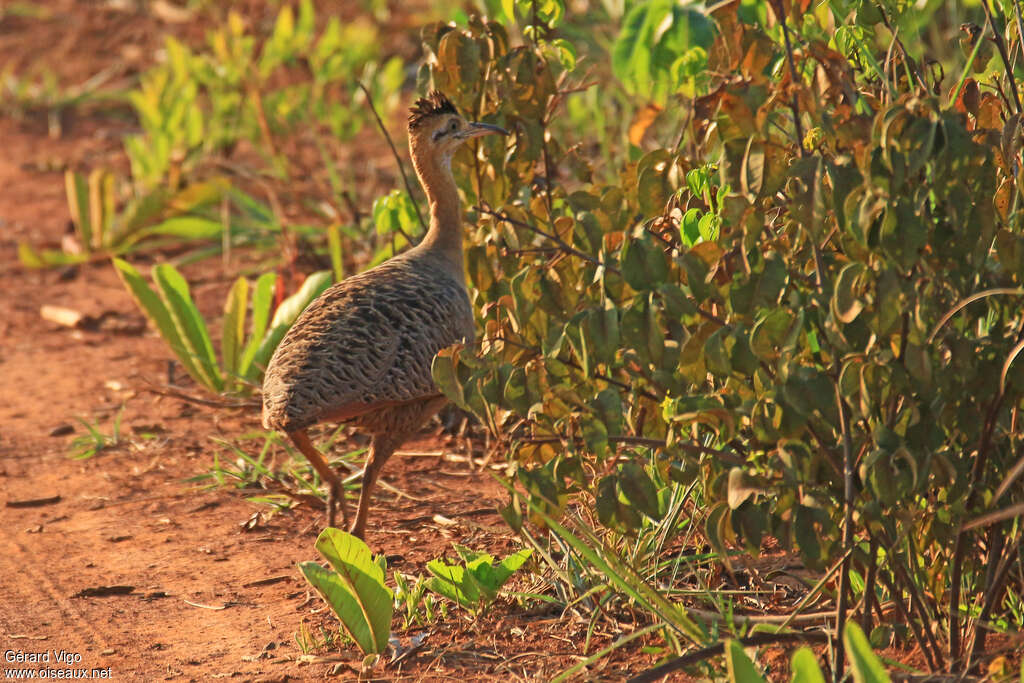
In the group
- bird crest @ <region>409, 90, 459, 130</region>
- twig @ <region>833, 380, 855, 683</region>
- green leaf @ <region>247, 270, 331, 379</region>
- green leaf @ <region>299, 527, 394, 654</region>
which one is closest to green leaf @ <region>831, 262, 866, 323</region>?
twig @ <region>833, 380, 855, 683</region>

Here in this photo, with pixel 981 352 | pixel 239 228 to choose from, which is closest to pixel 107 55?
pixel 239 228

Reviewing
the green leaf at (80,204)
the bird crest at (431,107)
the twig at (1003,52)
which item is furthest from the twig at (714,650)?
the green leaf at (80,204)

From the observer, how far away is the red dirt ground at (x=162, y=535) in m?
3.40

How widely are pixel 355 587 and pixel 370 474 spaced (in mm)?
1032

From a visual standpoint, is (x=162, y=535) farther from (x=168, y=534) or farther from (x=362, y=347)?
(x=362, y=347)

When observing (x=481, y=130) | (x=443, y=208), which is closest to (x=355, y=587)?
(x=481, y=130)

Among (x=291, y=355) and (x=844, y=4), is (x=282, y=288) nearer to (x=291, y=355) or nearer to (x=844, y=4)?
(x=291, y=355)

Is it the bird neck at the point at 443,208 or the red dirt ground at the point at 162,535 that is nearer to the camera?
the red dirt ground at the point at 162,535

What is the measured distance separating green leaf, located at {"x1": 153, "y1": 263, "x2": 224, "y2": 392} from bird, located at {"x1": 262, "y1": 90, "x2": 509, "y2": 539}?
3.32 ft

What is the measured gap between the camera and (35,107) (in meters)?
9.59

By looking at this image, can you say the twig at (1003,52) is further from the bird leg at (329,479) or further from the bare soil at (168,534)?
the bird leg at (329,479)

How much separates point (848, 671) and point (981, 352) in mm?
750

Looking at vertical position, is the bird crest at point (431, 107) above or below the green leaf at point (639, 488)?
above

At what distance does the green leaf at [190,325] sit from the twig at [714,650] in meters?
3.01
